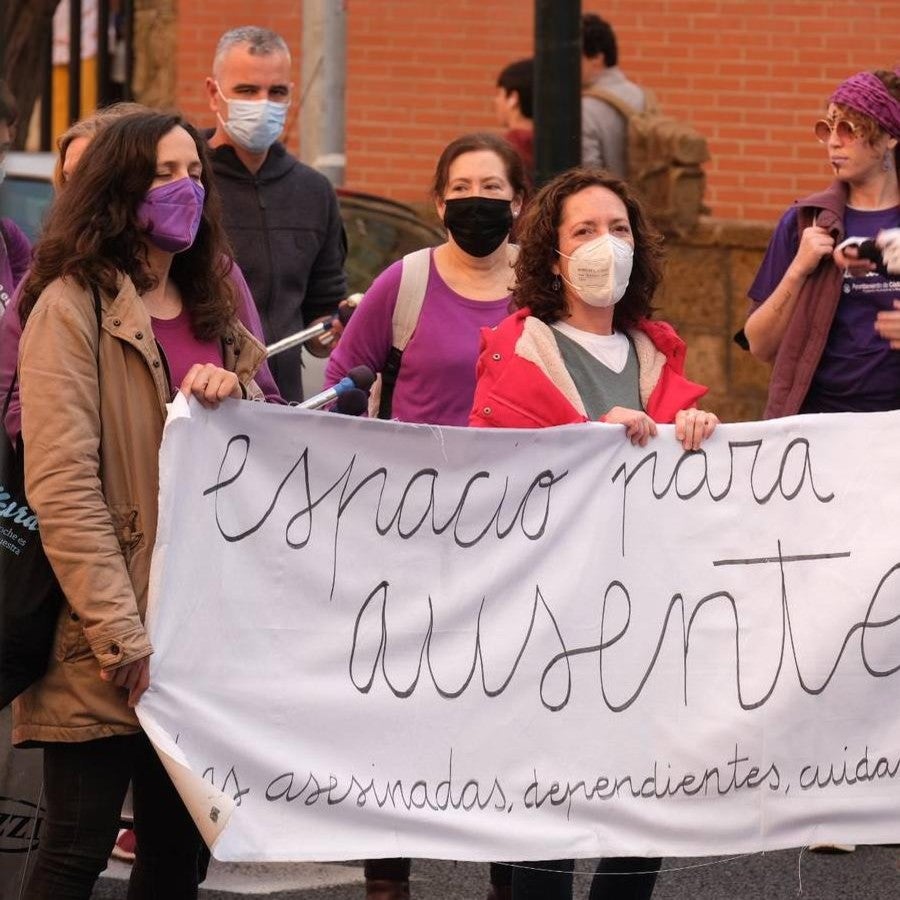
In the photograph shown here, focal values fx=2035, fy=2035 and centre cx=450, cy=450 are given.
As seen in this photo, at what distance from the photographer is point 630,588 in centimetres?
460

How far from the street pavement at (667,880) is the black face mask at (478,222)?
1.80 meters

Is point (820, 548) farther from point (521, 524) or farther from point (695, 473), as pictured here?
point (521, 524)

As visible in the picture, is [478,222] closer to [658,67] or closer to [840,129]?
[840,129]

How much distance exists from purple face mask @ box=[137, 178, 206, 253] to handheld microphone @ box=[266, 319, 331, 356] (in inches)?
55.9

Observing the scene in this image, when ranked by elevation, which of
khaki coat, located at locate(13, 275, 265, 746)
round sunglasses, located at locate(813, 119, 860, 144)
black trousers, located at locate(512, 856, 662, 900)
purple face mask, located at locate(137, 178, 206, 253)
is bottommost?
black trousers, located at locate(512, 856, 662, 900)

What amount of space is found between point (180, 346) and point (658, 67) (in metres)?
8.27

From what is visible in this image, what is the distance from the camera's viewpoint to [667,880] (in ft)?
19.1

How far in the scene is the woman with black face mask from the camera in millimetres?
5422

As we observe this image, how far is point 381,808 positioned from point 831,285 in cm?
224

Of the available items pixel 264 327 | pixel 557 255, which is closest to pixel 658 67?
pixel 264 327

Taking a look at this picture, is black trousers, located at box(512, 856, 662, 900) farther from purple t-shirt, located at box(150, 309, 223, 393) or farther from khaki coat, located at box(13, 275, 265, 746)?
purple t-shirt, located at box(150, 309, 223, 393)

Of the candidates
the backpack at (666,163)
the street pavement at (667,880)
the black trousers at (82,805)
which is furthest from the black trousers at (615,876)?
the backpack at (666,163)

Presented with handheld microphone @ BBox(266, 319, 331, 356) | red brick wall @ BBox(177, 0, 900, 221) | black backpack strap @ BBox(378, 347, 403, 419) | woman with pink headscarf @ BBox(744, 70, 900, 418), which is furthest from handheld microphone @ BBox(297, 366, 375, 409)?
red brick wall @ BBox(177, 0, 900, 221)

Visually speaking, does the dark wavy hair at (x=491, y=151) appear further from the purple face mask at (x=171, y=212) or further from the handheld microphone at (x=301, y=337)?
the purple face mask at (x=171, y=212)
